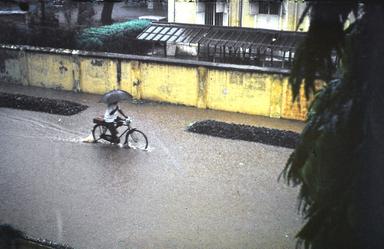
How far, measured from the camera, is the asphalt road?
348 inches

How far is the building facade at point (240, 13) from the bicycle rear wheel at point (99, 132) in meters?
10.5

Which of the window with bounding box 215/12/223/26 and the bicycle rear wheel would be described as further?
the window with bounding box 215/12/223/26

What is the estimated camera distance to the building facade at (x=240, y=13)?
2074cm

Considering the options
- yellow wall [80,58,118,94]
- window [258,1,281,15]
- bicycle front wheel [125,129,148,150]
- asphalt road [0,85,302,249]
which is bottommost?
asphalt road [0,85,302,249]

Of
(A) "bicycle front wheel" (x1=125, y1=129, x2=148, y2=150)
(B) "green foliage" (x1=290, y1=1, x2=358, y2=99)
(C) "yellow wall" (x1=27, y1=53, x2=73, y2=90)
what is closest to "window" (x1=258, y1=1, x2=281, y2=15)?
(C) "yellow wall" (x1=27, y1=53, x2=73, y2=90)

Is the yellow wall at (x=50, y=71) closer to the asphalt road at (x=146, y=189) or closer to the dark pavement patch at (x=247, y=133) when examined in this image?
the asphalt road at (x=146, y=189)

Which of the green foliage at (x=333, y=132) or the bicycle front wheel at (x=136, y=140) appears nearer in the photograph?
the green foliage at (x=333, y=132)

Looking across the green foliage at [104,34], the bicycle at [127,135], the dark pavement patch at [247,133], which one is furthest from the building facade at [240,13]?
the bicycle at [127,135]

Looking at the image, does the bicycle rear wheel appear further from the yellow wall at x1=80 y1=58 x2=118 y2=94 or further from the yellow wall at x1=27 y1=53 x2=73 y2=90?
the yellow wall at x1=27 y1=53 x2=73 y2=90

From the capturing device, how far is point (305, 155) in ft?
15.6

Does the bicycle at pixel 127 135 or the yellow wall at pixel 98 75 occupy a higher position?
the yellow wall at pixel 98 75

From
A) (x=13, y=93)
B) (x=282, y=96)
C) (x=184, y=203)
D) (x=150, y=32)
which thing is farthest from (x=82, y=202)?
(x=150, y=32)

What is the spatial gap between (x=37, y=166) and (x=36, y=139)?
78.1 inches

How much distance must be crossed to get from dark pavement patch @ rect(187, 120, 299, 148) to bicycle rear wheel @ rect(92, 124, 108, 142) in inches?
106
